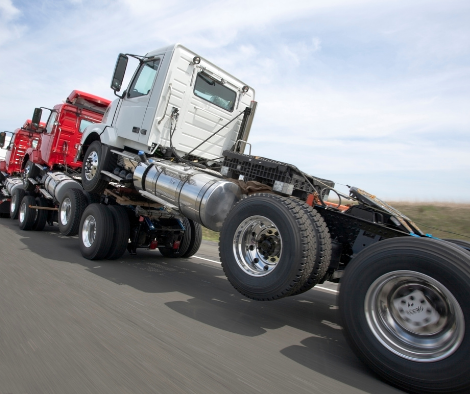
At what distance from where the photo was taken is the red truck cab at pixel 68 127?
9.71 m

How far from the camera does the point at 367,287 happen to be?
2926 millimetres

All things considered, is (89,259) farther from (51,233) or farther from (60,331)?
(51,233)

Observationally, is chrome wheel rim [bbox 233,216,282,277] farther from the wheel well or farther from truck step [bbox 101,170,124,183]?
the wheel well

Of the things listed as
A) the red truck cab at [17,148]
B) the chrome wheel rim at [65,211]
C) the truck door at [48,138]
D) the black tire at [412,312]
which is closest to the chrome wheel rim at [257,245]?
the black tire at [412,312]

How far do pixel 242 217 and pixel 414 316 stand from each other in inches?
71.5

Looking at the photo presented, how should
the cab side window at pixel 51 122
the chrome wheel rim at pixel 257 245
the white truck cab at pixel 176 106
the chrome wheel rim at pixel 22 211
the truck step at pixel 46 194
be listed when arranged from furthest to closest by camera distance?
1. the chrome wheel rim at pixel 22 211
2. the cab side window at pixel 51 122
3. the truck step at pixel 46 194
4. the white truck cab at pixel 176 106
5. the chrome wheel rim at pixel 257 245

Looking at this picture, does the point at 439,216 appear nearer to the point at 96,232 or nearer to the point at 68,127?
the point at 96,232

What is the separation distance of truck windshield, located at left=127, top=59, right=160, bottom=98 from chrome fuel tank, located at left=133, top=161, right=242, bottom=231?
1353mm

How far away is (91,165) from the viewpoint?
283 inches

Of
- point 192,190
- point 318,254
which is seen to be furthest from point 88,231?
point 318,254

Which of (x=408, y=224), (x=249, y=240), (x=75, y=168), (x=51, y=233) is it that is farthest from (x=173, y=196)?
(x=51, y=233)

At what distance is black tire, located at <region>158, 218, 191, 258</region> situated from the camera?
24.8 ft

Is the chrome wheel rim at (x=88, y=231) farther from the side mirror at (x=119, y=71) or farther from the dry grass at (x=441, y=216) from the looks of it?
the dry grass at (x=441, y=216)

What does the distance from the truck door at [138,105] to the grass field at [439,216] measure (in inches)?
267
